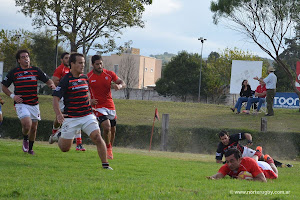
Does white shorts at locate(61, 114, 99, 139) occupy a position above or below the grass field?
above

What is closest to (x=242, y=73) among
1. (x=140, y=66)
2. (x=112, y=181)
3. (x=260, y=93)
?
(x=260, y=93)

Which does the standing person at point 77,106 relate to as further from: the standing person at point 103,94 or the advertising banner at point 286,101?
the advertising banner at point 286,101

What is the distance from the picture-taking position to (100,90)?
11.9m

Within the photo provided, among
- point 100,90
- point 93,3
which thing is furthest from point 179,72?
point 100,90

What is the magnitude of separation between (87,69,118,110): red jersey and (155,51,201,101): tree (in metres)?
57.8

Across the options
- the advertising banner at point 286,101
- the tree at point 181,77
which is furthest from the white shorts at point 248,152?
the tree at point 181,77

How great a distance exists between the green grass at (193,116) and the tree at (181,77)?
3414cm

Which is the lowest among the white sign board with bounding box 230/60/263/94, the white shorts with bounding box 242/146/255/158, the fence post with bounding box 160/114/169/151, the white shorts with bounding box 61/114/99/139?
the fence post with bounding box 160/114/169/151

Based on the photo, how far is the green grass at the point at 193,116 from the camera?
25.1 m

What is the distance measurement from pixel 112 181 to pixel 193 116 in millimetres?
22625

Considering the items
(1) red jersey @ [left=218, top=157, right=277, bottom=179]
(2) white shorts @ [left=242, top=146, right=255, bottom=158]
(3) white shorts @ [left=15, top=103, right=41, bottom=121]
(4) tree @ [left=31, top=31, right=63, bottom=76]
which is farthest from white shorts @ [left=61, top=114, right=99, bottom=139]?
(4) tree @ [left=31, top=31, right=63, bottom=76]

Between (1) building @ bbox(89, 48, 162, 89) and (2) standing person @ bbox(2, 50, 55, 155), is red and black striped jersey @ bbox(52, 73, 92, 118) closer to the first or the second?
(2) standing person @ bbox(2, 50, 55, 155)

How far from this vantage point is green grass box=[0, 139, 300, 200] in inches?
257

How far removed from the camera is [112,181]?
7.74 metres
